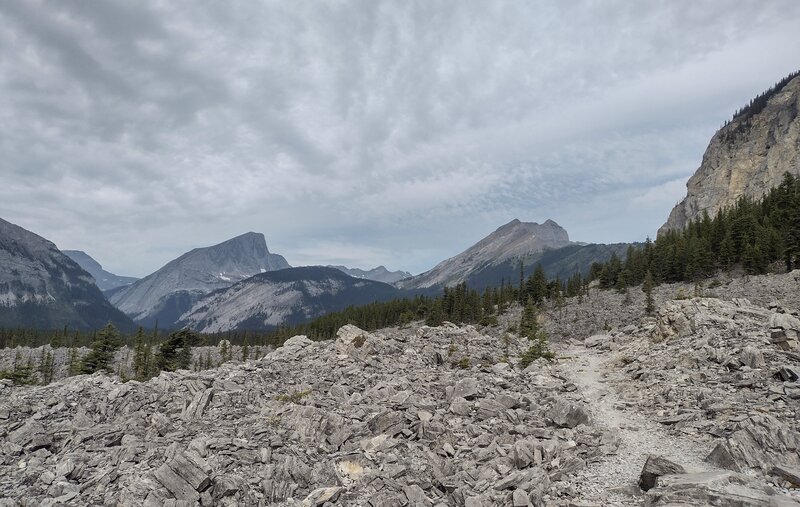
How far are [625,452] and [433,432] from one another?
37.0ft

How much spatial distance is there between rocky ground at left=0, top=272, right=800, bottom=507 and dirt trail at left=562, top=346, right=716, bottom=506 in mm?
123

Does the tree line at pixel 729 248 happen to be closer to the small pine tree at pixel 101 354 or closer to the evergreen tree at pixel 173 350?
the evergreen tree at pixel 173 350

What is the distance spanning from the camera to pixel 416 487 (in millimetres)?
21938

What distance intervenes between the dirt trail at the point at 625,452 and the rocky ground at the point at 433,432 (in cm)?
12

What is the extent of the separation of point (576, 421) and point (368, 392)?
16.5m

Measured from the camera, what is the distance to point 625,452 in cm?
2280

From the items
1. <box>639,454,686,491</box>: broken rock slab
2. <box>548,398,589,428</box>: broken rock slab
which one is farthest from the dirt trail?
<box>548,398,589,428</box>: broken rock slab

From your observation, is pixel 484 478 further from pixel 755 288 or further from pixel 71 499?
pixel 755 288

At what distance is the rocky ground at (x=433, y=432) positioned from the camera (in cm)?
1944

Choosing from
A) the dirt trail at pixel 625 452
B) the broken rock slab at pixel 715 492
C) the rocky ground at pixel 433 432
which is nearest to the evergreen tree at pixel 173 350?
the rocky ground at pixel 433 432

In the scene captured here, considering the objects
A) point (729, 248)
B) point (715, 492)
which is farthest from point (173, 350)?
point (729, 248)

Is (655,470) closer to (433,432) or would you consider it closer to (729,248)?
(433,432)

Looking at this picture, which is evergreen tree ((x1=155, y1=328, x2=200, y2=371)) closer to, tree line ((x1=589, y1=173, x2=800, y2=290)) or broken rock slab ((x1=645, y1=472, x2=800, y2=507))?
broken rock slab ((x1=645, y1=472, x2=800, y2=507))

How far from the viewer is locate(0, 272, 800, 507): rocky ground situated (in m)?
19.4
